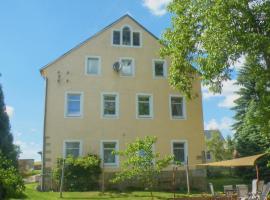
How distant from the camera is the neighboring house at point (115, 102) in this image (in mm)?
25453

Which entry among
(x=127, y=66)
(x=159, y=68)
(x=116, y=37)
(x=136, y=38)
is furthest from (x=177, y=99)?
(x=116, y=37)

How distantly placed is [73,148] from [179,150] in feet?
23.7

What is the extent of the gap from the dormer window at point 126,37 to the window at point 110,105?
12.4ft

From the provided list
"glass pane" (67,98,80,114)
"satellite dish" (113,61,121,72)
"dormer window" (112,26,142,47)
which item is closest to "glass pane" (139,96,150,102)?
"satellite dish" (113,61,121,72)

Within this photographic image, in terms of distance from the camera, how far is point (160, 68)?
28.3 m

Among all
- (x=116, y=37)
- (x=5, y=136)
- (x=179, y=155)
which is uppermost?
(x=116, y=37)

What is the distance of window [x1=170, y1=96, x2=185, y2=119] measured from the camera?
2770cm

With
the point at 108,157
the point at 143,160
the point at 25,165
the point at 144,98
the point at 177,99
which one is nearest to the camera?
the point at 143,160

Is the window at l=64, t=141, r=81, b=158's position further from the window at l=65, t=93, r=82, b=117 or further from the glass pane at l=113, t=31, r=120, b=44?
the glass pane at l=113, t=31, r=120, b=44

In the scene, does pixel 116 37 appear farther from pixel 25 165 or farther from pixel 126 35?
pixel 25 165

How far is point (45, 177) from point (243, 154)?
14764mm

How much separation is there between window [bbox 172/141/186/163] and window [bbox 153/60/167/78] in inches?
194

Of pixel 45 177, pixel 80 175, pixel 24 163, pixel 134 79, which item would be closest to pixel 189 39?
pixel 134 79

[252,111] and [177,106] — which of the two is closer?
[177,106]
